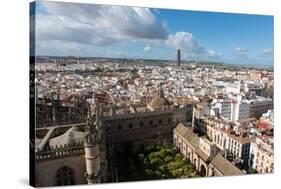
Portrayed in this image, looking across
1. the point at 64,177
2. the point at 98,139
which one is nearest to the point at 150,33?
the point at 98,139

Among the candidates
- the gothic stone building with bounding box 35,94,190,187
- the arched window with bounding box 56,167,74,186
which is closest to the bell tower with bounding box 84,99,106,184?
the gothic stone building with bounding box 35,94,190,187

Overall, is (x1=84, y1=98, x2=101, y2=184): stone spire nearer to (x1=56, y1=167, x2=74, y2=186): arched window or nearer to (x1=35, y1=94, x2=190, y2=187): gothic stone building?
(x1=35, y1=94, x2=190, y2=187): gothic stone building

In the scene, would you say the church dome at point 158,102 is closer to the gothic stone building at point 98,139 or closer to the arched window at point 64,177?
the gothic stone building at point 98,139

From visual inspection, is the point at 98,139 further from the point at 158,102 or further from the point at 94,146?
the point at 158,102

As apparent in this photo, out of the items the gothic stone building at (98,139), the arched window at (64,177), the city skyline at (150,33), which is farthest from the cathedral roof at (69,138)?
the city skyline at (150,33)

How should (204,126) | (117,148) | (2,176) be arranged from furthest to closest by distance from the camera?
(204,126) → (117,148) → (2,176)
